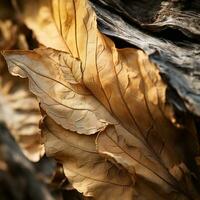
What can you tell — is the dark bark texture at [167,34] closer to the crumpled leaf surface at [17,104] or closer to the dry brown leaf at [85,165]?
the dry brown leaf at [85,165]

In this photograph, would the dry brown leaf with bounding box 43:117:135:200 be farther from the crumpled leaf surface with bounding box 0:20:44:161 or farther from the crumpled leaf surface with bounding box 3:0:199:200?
the crumpled leaf surface with bounding box 0:20:44:161

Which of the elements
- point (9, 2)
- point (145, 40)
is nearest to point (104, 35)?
point (145, 40)

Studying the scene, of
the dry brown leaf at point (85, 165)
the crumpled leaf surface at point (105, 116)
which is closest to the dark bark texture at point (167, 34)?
the crumpled leaf surface at point (105, 116)

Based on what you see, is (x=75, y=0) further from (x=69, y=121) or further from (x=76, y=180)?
(x=76, y=180)

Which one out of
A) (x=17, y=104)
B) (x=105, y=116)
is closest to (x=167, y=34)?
(x=105, y=116)

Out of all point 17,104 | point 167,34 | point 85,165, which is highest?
point 167,34

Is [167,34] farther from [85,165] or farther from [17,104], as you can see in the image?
[17,104]

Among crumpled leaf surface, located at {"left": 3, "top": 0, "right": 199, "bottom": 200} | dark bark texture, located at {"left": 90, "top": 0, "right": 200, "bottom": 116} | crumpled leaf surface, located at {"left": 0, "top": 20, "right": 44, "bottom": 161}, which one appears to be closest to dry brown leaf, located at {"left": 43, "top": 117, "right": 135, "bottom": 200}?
crumpled leaf surface, located at {"left": 3, "top": 0, "right": 199, "bottom": 200}
